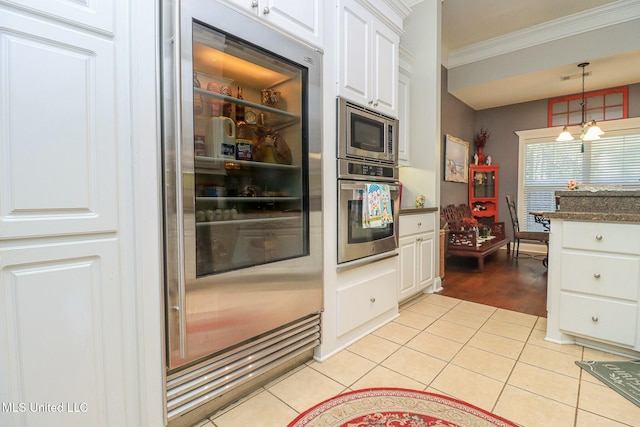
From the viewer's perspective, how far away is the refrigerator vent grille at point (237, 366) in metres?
1.25

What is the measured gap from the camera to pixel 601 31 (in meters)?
3.80

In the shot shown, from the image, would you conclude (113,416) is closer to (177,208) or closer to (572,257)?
(177,208)

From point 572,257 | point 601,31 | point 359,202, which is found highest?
point 601,31

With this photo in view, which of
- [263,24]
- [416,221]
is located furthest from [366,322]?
[263,24]

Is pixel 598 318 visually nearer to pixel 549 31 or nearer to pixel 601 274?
pixel 601 274

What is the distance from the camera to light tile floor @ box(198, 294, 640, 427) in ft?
4.58

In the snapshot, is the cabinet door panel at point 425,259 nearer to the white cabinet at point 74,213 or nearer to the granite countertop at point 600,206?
the granite countertop at point 600,206

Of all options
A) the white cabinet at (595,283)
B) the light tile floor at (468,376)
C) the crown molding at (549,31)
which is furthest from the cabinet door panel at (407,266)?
the crown molding at (549,31)

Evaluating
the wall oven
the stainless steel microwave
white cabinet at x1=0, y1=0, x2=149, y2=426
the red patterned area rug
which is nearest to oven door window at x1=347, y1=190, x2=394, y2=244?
the wall oven

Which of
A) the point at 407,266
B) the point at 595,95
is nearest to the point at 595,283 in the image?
the point at 407,266

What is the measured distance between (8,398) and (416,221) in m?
2.75

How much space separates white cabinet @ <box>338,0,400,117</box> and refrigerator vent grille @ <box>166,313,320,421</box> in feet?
4.94

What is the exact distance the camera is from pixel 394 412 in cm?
140

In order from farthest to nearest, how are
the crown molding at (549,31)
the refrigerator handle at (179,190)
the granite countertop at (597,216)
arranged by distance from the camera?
the crown molding at (549,31) → the granite countertop at (597,216) → the refrigerator handle at (179,190)
